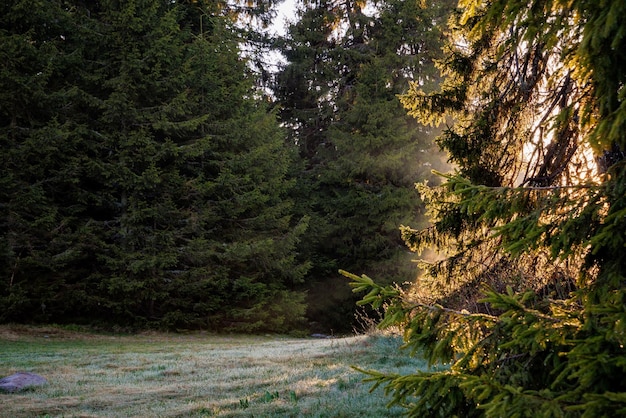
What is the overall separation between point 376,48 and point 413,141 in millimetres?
4593

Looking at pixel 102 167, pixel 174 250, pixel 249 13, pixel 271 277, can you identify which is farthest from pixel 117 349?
pixel 249 13

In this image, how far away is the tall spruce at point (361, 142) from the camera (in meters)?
22.3

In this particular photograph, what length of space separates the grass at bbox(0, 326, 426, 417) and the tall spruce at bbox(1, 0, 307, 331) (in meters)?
4.50

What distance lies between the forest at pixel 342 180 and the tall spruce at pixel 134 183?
3.6 inches

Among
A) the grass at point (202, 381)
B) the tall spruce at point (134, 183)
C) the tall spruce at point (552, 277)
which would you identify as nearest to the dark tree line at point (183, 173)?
the tall spruce at point (134, 183)

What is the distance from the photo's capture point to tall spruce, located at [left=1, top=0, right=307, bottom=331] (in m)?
16.1

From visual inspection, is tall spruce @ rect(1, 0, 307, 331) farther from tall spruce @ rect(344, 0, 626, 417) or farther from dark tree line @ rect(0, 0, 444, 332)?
tall spruce @ rect(344, 0, 626, 417)

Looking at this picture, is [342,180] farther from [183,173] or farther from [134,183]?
[134,183]

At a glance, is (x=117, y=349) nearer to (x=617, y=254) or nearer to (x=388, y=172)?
(x=617, y=254)

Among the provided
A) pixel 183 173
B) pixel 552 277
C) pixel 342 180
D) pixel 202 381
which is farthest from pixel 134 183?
pixel 552 277

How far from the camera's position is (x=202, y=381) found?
7.43m

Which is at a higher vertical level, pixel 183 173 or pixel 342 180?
pixel 342 180

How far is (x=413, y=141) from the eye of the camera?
22875 mm

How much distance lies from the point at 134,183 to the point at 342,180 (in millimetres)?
9278
